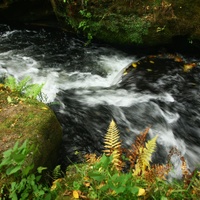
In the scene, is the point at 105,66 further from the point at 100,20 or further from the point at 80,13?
the point at 80,13

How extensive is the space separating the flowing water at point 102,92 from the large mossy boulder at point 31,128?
631mm

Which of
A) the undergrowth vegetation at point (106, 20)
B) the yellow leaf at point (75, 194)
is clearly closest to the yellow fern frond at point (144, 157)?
the yellow leaf at point (75, 194)

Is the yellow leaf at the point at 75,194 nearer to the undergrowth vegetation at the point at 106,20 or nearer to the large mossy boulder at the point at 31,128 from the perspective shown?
the large mossy boulder at the point at 31,128

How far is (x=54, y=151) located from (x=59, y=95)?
251cm

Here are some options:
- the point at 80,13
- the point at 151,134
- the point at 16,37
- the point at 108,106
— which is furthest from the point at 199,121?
the point at 16,37

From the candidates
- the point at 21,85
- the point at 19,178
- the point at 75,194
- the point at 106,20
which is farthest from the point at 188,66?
the point at 19,178

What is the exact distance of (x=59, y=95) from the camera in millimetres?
5938

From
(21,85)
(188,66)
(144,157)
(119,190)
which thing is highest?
(119,190)

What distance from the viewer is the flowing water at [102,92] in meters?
4.71

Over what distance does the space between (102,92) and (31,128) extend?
3.04 meters

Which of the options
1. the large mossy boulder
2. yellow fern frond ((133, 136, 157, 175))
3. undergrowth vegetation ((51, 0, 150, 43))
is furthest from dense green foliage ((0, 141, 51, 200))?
undergrowth vegetation ((51, 0, 150, 43))

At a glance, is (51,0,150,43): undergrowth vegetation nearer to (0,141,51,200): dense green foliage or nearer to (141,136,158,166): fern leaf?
(141,136,158,166): fern leaf

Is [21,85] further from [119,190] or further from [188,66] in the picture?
[188,66]

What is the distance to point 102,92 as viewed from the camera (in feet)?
20.2
